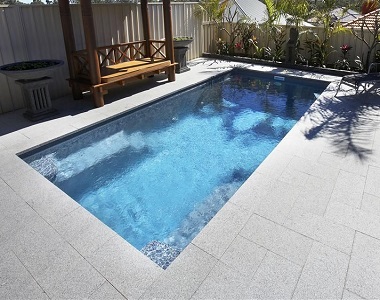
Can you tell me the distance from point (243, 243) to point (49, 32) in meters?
6.38

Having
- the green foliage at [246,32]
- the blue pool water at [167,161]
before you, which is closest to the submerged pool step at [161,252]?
the blue pool water at [167,161]

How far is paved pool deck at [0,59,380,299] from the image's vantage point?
241 cm

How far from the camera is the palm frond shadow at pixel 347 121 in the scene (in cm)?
477

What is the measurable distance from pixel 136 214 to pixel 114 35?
5.82 m

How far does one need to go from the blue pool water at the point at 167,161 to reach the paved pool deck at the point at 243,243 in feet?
1.46

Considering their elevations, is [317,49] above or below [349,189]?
above

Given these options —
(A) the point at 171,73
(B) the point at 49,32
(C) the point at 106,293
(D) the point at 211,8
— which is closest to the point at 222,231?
(C) the point at 106,293

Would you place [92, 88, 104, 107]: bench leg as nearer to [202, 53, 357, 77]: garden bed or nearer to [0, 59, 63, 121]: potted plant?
[0, 59, 63, 121]: potted plant

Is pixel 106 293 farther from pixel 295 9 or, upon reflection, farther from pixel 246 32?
pixel 246 32

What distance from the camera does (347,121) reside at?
567cm

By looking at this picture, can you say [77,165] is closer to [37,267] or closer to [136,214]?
[136,214]

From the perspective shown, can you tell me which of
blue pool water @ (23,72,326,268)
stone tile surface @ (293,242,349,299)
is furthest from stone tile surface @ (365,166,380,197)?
blue pool water @ (23,72,326,268)

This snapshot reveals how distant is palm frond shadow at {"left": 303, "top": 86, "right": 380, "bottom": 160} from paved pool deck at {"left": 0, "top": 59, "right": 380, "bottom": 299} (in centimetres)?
12

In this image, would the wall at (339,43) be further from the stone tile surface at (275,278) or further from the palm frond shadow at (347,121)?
the stone tile surface at (275,278)
